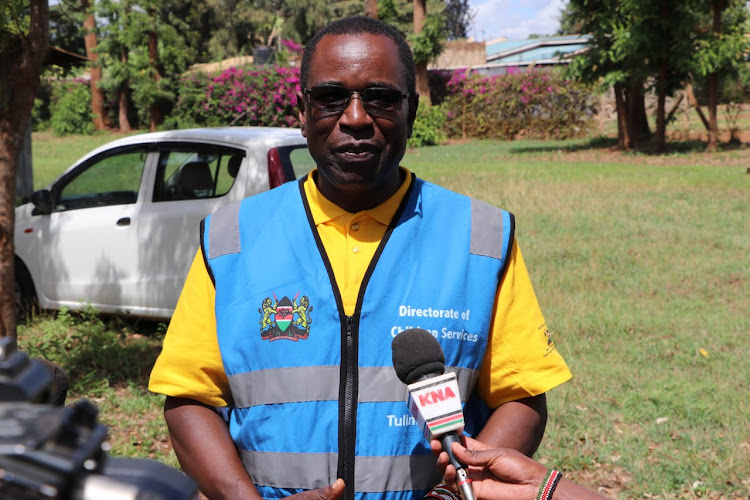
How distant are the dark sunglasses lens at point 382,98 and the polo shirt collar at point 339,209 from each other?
23 cm

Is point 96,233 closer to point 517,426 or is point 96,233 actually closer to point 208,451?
point 208,451

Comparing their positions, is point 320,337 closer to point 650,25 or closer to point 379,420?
point 379,420

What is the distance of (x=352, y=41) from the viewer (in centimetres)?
203

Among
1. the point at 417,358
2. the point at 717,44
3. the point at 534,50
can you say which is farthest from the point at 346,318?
the point at 534,50

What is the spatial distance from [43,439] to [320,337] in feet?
4.40

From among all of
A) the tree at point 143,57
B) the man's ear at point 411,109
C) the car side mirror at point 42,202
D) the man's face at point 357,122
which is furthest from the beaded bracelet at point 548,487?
the tree at point 143,57

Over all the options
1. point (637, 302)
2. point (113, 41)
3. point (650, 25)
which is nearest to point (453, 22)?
point (113, 41)

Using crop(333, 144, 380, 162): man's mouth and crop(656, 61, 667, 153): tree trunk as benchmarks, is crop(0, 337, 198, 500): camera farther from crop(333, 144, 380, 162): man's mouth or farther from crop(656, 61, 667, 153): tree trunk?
crop(656, 61, 667, 153): tree trunk

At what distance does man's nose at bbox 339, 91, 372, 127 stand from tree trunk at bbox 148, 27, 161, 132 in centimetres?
2976

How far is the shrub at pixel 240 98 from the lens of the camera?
3000 cm

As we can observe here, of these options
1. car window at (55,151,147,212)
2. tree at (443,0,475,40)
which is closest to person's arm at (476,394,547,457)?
car window at (55,151,147,212)

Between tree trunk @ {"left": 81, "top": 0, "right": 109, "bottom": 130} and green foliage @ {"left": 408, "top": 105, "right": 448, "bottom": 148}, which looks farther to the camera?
tree trunk @ {"left": 81, "top": 0, "right": 109, "bottom": 130}

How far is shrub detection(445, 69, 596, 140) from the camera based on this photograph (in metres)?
28.6

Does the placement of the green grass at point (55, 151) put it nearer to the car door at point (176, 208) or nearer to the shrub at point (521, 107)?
the car door at point (176, 208)
